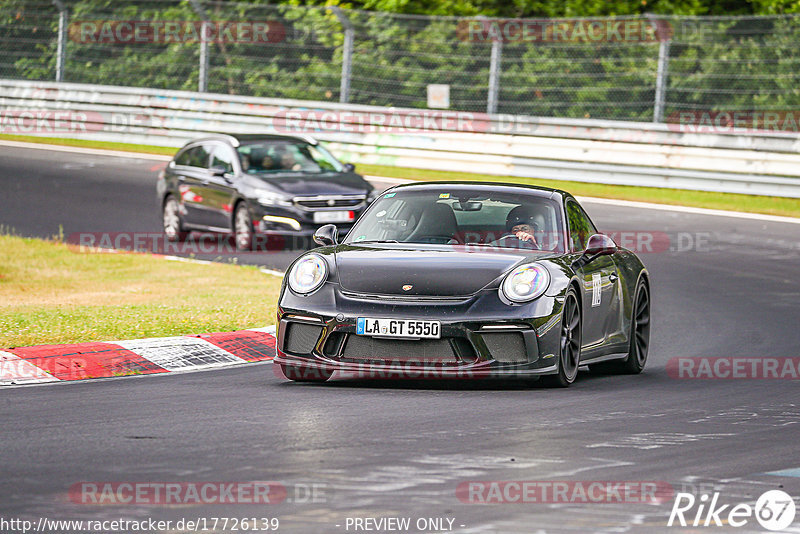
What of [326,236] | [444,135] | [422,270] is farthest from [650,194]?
[422,270]

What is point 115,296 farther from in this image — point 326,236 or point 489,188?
point 489,188

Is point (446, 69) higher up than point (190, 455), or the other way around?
point (446, 69)

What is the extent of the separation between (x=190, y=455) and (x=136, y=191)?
1777 cm

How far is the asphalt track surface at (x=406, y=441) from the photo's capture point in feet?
18.1

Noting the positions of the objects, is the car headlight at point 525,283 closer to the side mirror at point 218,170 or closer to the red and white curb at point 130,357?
the red and white curb at point 130,357

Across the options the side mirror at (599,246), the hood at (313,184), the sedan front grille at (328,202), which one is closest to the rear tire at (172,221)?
the hood at (313,184)

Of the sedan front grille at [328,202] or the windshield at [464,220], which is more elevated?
the windshield at [464,220]

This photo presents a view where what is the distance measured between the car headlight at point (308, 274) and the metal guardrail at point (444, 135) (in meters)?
14.9

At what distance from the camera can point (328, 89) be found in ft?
90.9

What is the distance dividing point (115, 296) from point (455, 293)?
19.0 feet

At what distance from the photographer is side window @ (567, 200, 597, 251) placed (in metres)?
10.0

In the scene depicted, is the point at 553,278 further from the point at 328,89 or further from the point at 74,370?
the point at 328,89

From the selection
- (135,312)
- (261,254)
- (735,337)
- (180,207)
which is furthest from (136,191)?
(735,337)

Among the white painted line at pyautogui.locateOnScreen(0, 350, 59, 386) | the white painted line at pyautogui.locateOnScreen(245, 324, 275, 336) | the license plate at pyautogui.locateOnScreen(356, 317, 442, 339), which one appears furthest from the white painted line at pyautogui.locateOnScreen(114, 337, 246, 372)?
the license plate at pyautogui.locateOnScreen(356, 317, 442, 339)
